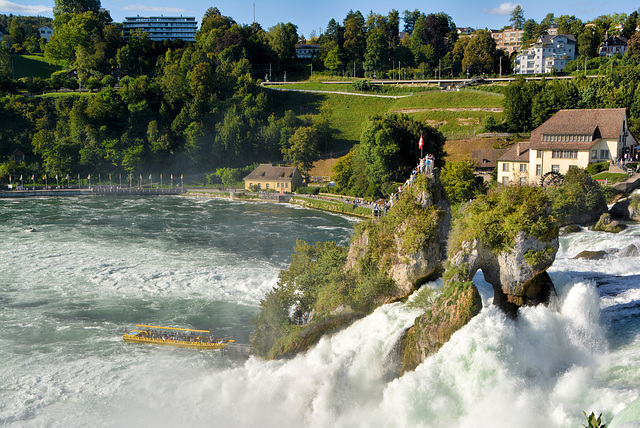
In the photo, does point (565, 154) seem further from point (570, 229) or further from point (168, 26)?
point (168, 26)

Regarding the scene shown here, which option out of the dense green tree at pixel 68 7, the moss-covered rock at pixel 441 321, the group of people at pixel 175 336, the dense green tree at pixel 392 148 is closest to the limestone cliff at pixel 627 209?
the dense green tree at pixel 392 148

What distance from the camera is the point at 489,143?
8312 centimetres

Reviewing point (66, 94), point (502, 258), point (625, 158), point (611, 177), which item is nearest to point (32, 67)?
point (66, 94)

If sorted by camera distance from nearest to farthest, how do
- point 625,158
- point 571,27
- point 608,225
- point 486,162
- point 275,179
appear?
point 608,225 < point 625,158 < point 486,162 < point 275,179 < point 571,27

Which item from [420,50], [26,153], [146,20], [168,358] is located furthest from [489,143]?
[146,20]

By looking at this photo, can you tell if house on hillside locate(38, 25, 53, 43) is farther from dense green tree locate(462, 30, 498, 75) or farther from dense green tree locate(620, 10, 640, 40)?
dense green tree locate(620, 10, 640, 40)

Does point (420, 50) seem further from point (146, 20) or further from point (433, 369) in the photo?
point (433, 369)

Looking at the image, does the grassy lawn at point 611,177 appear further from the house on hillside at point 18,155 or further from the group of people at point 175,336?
the house on hillside at point 18,155

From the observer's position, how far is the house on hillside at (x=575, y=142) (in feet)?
177

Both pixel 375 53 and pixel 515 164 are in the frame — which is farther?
Answer: pixel 375 53

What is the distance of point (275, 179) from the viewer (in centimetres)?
8162

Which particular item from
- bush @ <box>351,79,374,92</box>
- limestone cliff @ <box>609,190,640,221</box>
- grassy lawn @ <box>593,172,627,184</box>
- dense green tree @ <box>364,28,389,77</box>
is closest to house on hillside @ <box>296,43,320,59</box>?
dense green tree @ <box>364,28,389,77</box>

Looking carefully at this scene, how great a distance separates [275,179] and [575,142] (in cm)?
4130

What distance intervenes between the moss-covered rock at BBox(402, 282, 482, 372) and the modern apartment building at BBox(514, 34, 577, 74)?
372 ft
